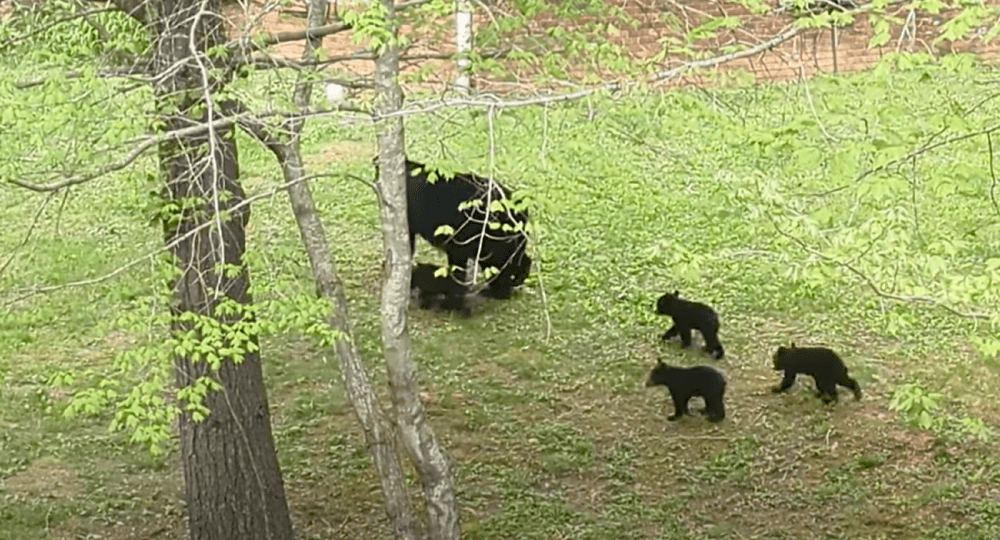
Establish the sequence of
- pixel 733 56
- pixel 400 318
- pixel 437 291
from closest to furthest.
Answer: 1. pixel 733 56
2. pixel 400 318
3. pixel 437 291

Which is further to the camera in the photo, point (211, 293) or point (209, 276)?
point (209, 276)

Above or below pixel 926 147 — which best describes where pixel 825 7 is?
above

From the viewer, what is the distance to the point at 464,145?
17.9 feet

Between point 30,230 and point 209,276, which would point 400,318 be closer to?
point 209,276

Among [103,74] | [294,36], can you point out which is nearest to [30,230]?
[103,74]

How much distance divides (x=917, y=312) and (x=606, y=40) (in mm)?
4751

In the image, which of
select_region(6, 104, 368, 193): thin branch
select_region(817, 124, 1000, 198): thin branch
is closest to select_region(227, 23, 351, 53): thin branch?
select_region(6, 104, 368, 193): thin branch

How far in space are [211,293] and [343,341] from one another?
34.9 inches

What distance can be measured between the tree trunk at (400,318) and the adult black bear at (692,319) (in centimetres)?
328

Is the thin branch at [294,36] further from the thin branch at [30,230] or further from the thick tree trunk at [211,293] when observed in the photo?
the thin branch at [30,230]

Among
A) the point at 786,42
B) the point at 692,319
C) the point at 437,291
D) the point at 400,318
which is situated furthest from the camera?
the point at 437,291

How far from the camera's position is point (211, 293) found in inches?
210

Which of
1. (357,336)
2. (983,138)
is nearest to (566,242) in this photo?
(357,336)

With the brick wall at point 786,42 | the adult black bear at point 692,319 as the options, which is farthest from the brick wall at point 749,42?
the adult black bear at point 692,319
